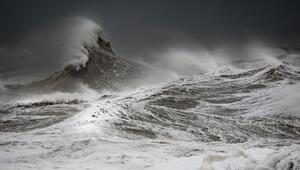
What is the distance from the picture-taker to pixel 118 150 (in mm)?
13438

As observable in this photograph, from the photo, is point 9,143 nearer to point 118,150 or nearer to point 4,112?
point 118,150

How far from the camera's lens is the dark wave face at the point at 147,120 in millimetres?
11352

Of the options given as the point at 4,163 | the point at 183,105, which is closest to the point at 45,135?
the point at 4,163

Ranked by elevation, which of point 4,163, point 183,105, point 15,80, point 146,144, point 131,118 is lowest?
point 4,163

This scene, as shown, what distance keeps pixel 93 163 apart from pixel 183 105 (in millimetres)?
20780

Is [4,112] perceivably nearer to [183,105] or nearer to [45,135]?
[45,135]

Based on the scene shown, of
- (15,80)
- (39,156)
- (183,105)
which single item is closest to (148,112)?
(183,105)

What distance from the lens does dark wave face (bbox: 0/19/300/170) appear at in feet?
37.2

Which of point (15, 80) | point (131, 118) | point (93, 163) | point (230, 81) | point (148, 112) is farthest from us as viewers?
point (230, 81)

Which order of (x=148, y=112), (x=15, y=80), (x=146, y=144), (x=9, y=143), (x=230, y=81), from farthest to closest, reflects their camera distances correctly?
(x=230, y=81) < (x=15, y=80) < (x=148, y=112) < (x=9, y=143) < (x=146, y=144)

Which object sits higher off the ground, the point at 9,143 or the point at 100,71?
the point at 100,71

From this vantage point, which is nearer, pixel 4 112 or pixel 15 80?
pixel 4 112

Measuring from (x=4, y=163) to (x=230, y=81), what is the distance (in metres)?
35.3

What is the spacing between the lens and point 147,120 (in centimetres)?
2275
